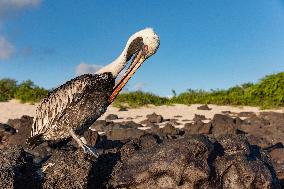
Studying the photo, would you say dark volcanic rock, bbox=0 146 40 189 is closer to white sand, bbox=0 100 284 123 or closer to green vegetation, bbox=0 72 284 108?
white sand, bbox=0 100 284 123

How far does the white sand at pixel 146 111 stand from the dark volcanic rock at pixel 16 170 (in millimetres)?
17213

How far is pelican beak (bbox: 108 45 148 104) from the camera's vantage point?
10.2 m

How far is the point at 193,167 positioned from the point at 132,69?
6.24ft

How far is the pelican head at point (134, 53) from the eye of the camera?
9984 millimetres

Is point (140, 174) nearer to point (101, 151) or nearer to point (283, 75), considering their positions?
point (101, 151)

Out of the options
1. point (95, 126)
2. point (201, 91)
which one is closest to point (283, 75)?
point (201, 91)

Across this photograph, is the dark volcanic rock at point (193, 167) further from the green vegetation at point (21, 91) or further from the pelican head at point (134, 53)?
the green vegetation at point (21, 91)

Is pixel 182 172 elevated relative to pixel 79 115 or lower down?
lower down

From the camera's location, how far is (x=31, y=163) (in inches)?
400

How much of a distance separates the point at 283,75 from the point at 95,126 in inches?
754

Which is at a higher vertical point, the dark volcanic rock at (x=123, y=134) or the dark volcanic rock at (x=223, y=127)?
the dark volcanic rock at (x=223, y=127)

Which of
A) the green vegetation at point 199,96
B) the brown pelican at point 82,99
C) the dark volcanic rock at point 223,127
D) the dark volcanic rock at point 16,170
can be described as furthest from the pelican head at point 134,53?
the green vegetation at point 199,96

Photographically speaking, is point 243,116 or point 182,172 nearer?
point 182,172

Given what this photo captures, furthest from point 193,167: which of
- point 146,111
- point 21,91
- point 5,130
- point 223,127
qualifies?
point 21,91
